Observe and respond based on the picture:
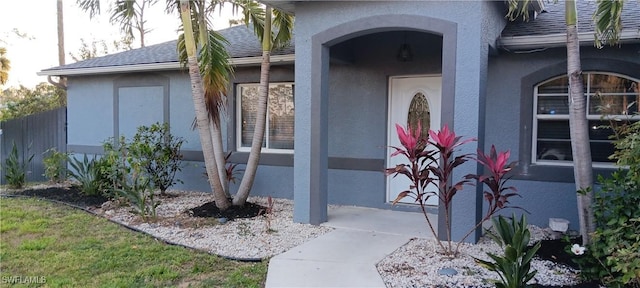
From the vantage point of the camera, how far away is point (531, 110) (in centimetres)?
665

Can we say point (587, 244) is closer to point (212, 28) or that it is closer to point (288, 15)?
point (288, 15)

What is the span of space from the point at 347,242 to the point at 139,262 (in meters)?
2.47

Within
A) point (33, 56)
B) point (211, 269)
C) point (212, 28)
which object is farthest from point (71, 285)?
point (33, 56)

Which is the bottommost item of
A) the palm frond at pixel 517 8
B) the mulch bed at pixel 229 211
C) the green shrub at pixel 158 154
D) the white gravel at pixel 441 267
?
the white gravel at pixel 441 267

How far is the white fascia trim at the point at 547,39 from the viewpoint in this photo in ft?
18.9

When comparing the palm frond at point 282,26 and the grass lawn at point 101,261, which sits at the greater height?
the palm frond at point 282,26

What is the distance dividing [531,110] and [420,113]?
68.8 inches

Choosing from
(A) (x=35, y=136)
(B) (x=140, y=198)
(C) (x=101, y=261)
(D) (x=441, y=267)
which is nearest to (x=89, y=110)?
(A) (x=35, y=136)

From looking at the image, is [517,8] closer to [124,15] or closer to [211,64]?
[211,64]

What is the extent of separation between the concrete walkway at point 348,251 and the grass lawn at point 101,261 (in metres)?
0.32

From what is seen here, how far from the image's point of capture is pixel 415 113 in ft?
25.1

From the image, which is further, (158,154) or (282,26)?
(158,154)

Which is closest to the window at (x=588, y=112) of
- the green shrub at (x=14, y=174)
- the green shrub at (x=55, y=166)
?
the green shrub at (x=55, y=166)

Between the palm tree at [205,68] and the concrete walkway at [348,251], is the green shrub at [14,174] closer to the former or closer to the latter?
the palm tree at [205,68]
